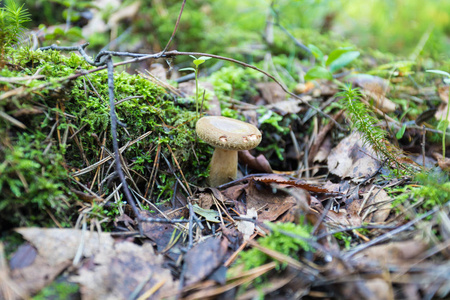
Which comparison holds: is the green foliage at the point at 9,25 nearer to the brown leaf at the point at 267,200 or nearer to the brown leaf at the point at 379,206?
the brown leaf at the point at 267,200

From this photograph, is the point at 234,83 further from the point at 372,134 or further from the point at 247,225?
the point at 247,225

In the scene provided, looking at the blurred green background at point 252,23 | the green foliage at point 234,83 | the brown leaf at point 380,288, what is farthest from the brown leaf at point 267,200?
the blurred green background at point 252,23

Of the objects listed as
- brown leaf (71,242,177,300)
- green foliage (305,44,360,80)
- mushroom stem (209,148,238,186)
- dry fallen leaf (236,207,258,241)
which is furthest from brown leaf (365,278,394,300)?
green foliage (305,44,360,80)

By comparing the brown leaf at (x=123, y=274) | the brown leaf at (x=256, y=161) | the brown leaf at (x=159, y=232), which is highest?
the brown leaf at (x=123, y=274)

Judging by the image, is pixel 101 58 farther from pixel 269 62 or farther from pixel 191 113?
pixel 269 62

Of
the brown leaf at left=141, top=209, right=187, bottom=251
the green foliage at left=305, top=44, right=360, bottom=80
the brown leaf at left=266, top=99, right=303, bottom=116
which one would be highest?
the green foliage at left=305, top=44, right=360, bottom=80

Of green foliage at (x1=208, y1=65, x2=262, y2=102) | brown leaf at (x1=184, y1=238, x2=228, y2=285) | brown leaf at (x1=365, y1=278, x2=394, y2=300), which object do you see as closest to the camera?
brown leaf at (x1=365, y1=278, x2=394, y2=300)

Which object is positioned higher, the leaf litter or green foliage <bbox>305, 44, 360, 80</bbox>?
green foliage <bbox>305, 44, 360, 80</bbox>

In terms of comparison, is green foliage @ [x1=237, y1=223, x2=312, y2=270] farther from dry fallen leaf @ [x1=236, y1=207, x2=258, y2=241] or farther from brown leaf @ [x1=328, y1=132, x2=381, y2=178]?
brown leaf @ [x1=328, y1=132, x2=381, y2=178]
